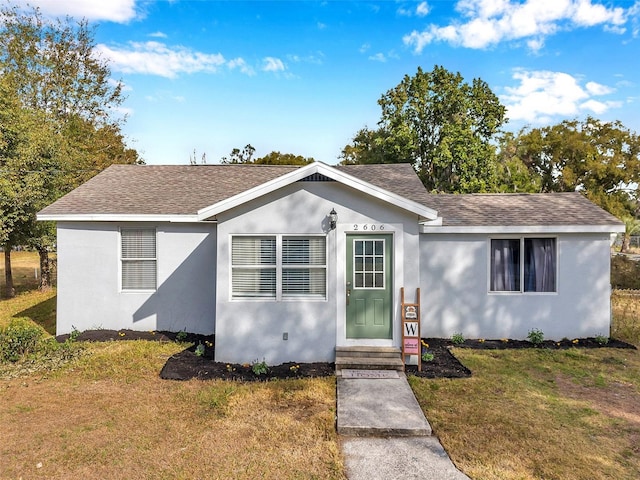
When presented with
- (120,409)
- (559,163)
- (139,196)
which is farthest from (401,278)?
(559,163)

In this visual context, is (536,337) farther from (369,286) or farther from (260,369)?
(260,369)

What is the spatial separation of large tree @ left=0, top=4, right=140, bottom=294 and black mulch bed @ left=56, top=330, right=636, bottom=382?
760 centimetres

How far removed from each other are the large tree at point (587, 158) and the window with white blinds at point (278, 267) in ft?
109

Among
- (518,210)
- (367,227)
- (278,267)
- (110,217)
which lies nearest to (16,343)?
(110,217)

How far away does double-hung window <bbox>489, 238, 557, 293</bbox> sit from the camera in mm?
8969

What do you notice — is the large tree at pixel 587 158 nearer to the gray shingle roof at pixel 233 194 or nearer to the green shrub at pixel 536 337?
the gray shingle roof at pixel 233 194

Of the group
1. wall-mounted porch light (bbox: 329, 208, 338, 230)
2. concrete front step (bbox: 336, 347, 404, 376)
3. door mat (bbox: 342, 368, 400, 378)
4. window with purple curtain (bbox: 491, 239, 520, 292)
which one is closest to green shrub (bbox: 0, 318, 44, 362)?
concrete front step (bbox: 336, 347, 404, 376)

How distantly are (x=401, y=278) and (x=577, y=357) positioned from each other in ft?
14.2

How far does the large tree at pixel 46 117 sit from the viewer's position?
43.2ft

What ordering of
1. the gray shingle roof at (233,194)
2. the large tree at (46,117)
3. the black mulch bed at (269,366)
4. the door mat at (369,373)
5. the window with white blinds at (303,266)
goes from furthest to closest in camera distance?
the large tree at (46,117) < the gray shingle roof at (233,194) < the window with white blinds at (303,266) < the black mulch bed at (269,366) < the door mat at (369,373)

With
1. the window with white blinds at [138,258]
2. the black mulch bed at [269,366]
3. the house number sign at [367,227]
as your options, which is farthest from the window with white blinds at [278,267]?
the window with white blinds at [138,258]

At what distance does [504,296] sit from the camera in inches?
353

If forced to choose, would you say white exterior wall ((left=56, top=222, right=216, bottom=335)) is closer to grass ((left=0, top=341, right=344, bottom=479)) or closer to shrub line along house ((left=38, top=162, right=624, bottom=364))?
shrub line along house ((left=38, top=162, right=624, bottom=364))

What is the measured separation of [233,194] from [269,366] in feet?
17.7
